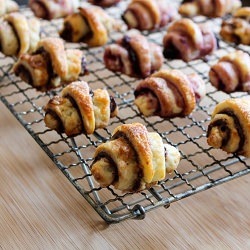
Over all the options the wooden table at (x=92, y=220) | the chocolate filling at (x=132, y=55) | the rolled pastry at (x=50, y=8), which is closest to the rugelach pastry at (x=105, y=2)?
the rolled pastry at (x=50, y=8)

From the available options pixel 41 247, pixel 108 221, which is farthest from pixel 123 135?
pixel 41 247

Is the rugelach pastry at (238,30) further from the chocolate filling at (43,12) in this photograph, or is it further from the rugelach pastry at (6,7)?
the rugelach pastry at (6,7)

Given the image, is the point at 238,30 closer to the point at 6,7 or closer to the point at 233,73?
the point at 233,73

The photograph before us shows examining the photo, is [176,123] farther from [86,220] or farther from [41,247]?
[41,247]

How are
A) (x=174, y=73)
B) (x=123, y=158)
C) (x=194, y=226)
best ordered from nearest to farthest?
(x=123, y=158), (x=194, y=226), (x=174, y=73)

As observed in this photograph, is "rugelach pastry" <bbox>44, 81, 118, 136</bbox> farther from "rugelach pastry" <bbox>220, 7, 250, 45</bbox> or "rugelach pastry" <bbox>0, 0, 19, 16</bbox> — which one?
"rugelach pastry" <bbox>0, 0, 19, 16</bbox>

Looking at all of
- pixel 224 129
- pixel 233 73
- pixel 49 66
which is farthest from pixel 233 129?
pixel 49 66
